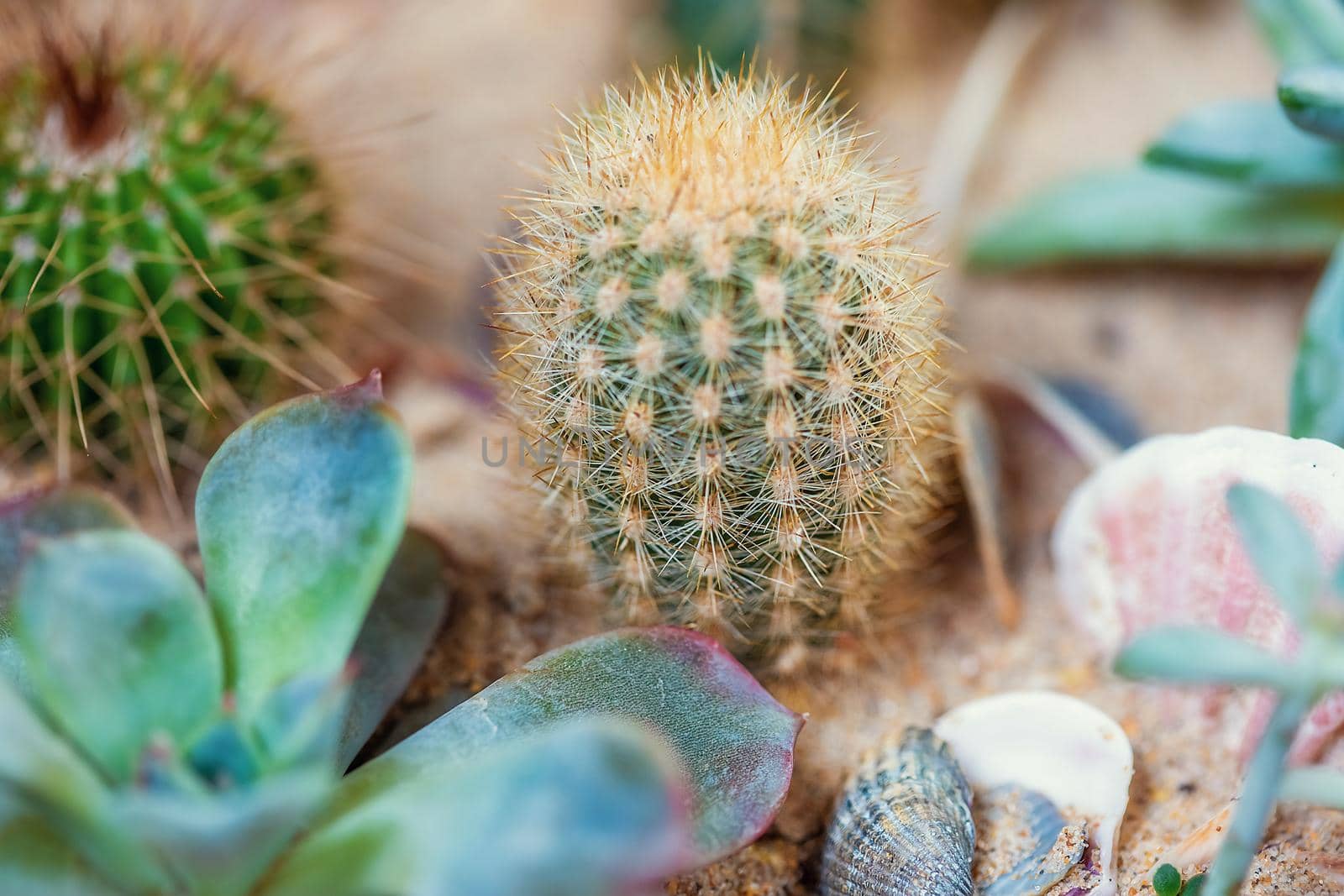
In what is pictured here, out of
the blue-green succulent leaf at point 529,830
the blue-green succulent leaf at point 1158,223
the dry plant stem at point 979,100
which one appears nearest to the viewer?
the blue-green succulent leaf at point 529,830

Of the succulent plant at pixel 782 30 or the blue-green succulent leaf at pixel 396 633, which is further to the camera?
the succulent plant at pixel 782 30

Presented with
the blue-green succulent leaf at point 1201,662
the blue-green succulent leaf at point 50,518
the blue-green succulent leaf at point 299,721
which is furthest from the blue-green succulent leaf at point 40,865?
the blue-green succulent leaf at point 1201,662

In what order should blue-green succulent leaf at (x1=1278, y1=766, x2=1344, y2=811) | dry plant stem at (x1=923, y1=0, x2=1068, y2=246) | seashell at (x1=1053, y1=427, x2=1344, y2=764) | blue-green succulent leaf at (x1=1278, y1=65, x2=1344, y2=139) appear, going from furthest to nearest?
dry plant stem at (x1=923, y1=0, x2=1068, y2=246) → blue-green succulent leaf at (x1=1278, y1=65, x2=1344, y2=139) → seashell at (x1=1053, y1=427, x2=1344, y2=764) → blue-green succulent leaf at (x1=1278, y1=766, x2=1344, y2=811)

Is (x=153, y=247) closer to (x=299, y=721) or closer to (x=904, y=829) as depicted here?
(x=299, y=721)

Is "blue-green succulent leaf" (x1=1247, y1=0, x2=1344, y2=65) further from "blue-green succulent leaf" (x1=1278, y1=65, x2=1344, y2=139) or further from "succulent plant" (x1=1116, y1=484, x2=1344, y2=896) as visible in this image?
"succulent plant" (x1=1116, y1=484, x2=1344, y2=896)

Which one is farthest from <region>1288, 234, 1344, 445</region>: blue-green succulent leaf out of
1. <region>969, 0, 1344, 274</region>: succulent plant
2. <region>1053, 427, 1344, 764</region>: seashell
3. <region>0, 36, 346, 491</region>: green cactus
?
<region>0, 36, 346, 491</region>: green cactus

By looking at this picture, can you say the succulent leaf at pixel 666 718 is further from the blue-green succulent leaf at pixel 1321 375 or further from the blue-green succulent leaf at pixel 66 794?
the blue-green succulent leaf at pixel 1321 375

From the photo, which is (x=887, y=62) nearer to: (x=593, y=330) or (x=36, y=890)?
(x=593, y=330)

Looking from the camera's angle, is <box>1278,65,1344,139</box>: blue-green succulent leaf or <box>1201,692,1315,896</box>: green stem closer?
<box>1201,692,1315,896</box>: green stem
